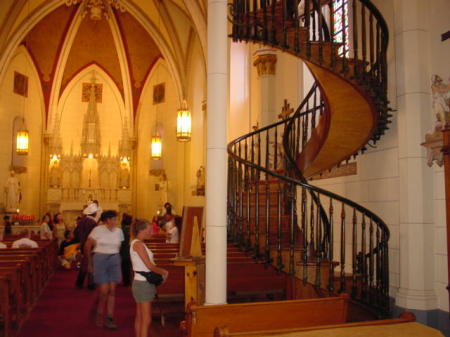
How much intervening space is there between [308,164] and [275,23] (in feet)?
8.68

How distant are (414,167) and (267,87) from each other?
6.03 m

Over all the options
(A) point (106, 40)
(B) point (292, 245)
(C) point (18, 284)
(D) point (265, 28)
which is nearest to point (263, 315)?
(B) point (292, 245)

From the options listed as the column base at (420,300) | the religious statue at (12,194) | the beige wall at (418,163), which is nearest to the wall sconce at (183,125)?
the religious statue at (12,194)

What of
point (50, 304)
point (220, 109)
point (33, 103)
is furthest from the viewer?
point (33, 103)

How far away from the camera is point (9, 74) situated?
19.0 m

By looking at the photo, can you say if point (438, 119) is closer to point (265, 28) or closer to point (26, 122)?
point (265, 28)

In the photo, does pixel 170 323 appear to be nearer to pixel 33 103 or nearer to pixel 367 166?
pixel 367 166

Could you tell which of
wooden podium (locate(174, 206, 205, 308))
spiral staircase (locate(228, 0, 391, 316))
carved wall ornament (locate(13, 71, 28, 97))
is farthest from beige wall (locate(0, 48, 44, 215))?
spiral staircase (locate(228, 0, 391, 316))

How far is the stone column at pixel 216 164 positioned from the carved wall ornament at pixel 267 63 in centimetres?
657

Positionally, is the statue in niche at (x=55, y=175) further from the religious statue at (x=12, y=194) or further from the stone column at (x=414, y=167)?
the stone column at (x=414, y=167)

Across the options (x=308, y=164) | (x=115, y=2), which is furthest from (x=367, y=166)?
(x=115, y=2)

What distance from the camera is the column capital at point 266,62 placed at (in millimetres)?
11672

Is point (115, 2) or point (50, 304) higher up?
point (115, 2)

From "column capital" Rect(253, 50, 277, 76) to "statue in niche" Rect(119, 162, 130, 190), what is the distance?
35.5 feet
